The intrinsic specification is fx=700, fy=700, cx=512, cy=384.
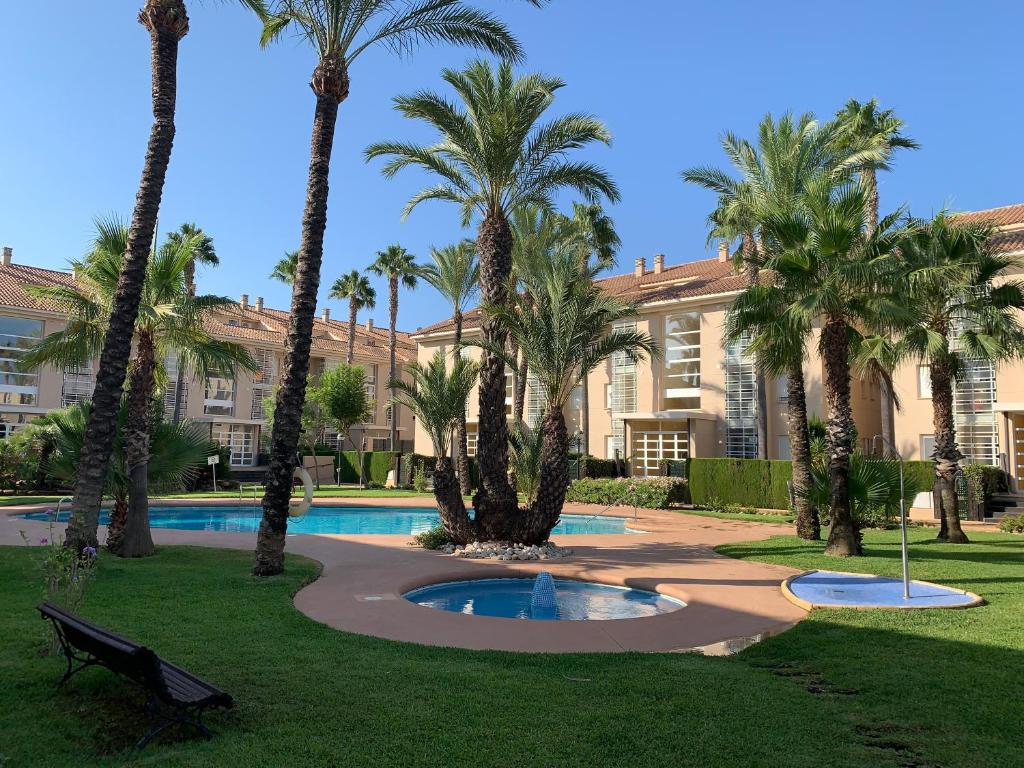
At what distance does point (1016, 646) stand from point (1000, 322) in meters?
11.8

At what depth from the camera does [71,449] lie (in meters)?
12.9

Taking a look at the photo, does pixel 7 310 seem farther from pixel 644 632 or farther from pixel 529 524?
pixel 644 632

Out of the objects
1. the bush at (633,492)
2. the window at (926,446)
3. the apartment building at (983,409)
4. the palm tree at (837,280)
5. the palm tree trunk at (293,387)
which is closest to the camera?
the palm tree trunk at (293,387)

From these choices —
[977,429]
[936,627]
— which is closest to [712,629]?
[936,627]

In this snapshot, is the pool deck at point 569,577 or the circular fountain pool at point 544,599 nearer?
the pool deck at point 569,577

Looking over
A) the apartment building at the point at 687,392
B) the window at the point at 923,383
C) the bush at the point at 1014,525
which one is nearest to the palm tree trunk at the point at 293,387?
the bush at the point at 1014,525

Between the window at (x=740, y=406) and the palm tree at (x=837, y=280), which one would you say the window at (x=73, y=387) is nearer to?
the window at (x=740, y=406)

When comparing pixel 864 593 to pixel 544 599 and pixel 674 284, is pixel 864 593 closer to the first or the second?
pixel 544 599

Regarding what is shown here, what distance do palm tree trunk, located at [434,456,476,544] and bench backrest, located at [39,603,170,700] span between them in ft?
31.6

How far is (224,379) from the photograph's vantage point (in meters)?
28.8

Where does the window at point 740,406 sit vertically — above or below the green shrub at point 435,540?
above

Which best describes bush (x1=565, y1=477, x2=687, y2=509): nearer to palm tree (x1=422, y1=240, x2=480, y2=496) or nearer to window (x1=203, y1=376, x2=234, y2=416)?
palm tree (x1=422, y1=240, x2=480, y2=496)

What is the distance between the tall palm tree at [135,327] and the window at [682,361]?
83.9 feet

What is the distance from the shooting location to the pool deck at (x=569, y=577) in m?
7.69
